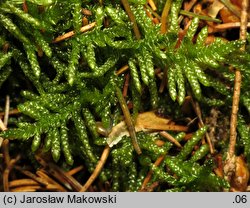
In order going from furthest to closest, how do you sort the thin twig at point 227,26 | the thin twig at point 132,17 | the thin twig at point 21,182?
the thin twig at point 21,182, the thin twig at point 227,26, the thin twig at point 132,17

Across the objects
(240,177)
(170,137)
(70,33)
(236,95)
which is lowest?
(240,177)

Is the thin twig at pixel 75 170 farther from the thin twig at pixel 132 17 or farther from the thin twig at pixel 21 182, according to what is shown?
the thin twig at pixel 132 17

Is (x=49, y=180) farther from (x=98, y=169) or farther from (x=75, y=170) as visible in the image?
(x=98, y=169)

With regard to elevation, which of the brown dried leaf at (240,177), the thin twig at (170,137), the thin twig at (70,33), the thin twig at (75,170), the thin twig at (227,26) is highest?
the thin twig at (227,26)

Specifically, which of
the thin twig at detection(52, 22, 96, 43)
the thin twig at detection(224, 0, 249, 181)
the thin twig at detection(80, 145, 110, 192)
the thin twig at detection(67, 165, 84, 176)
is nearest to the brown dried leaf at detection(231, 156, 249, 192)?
the thin twig at detection(224, 0, 249, 181)

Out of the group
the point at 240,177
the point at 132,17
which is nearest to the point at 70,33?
the point at 132,17

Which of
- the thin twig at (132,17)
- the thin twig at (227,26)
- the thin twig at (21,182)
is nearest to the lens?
the thin twig at (132,17)

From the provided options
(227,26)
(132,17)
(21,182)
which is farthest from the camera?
(21,182)

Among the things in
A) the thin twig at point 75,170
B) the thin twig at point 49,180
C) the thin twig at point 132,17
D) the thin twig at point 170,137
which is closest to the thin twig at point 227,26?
the thin twig at point 132,17

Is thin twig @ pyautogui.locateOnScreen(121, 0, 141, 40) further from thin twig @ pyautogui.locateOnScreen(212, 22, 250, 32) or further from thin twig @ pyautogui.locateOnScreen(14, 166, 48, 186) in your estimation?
thin twig @ pyautogui.locateOnScreen(14, 166, 48, 186)

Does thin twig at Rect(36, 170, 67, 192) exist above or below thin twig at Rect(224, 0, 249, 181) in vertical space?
below

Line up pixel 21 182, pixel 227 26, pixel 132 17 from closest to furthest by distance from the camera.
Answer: pixel 132 17
pixel 227 26
pixel 21 182

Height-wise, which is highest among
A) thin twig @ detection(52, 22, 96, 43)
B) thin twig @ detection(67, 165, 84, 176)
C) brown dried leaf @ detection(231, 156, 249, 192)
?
thin twig @ detection(52, 22, 96, 43)

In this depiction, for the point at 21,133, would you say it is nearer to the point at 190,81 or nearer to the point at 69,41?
the point at 69,41
